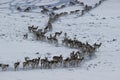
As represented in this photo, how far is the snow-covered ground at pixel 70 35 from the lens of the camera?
1501cm

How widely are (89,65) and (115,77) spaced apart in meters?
1.89

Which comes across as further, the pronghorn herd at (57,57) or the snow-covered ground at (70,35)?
the pronghorn herd at (57,57)

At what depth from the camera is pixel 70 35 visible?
2222cm

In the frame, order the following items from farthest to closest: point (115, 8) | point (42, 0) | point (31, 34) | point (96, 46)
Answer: point (42, 0) → point (115, 8) → point (31, 34) → point (96, 46)

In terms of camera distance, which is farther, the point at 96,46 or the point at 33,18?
the point at 33,18

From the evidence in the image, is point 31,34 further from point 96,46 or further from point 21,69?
point 21,69

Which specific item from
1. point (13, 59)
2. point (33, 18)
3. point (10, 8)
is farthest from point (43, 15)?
point (13, 59)

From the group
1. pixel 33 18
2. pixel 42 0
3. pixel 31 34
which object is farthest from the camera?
pixel 42 0

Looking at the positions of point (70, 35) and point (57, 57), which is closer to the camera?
point (57, 57)

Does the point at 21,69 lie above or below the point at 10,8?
below

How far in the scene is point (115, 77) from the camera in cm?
1479

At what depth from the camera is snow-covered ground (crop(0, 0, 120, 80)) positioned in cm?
1501

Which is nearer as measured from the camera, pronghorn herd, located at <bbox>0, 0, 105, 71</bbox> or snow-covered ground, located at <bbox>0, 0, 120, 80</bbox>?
snow-covered ground, located at <bbox>0, 0, 120, 80</bbox>

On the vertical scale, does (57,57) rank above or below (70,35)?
below
